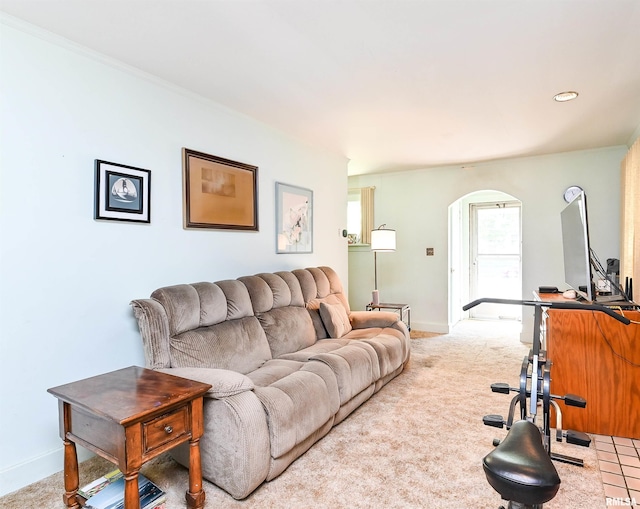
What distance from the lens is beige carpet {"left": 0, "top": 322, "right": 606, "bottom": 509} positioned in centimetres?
185

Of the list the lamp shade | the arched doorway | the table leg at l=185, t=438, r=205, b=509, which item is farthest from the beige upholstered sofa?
the arched doorway

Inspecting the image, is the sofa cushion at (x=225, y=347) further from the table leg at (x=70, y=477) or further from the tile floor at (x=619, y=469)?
the tile floor at (x=619, y=469)

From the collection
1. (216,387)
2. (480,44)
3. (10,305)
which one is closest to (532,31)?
(480,44)

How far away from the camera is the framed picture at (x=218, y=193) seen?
9.46ft

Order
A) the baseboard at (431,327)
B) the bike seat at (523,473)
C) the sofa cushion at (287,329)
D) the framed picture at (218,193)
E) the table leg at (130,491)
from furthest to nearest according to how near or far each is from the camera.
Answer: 1. the baseboard at (431,327)
2. the sofa cushion at (287,329)
3. the framed picture at (218,193)
4. the table leg at (130,491)
5. the bike seat at (523,473)

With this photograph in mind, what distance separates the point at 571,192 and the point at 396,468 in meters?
4.23

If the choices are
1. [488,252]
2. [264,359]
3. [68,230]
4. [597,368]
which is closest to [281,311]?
[264,359]

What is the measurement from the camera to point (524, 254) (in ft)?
16.7

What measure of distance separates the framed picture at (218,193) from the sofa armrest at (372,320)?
4.58ft

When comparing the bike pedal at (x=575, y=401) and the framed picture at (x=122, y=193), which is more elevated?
the framed picture at (x=122, y=193)

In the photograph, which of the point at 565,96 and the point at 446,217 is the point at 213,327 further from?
the point at 446,217

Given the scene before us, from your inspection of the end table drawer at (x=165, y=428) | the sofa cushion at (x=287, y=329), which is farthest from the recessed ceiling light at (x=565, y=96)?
the end table drawer at (x=165, y=428)

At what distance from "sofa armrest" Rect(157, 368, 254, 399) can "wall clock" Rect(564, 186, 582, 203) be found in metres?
4.64

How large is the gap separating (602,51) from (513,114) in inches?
42.5
